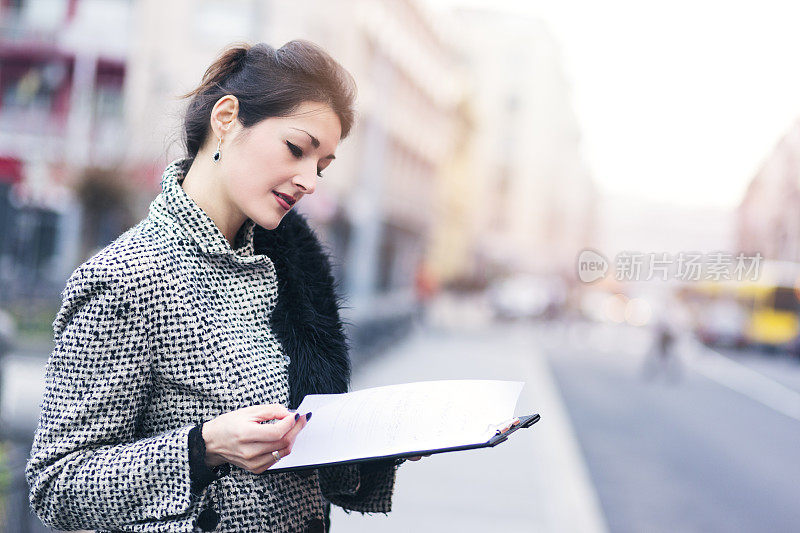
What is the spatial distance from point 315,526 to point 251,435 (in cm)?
44

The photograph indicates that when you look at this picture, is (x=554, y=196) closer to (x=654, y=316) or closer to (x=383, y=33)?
(x=383, y=33)

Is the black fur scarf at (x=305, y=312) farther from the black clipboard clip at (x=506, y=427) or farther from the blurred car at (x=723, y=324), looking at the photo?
the blurred car at (x=723, y=324)

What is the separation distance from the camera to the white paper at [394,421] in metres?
1.54

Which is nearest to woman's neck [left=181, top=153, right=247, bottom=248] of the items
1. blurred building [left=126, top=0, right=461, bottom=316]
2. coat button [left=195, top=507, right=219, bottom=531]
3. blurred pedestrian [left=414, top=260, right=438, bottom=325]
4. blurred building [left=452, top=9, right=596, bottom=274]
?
coat button [left=195, top=507, right=219, bottom=531]

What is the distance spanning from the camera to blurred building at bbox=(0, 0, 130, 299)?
77.0 ft

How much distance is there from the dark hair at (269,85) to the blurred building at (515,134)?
56008 mm

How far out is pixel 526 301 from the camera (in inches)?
1271

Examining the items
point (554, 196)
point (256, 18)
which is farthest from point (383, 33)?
point (554, 196)

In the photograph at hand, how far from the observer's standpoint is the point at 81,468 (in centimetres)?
147

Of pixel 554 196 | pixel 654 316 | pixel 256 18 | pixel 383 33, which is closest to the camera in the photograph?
pixel 654 316

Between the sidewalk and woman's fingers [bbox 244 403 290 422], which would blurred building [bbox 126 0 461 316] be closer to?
the sidewalk

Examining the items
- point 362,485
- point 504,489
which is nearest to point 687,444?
point 504,489

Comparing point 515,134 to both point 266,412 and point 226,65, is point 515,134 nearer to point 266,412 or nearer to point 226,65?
point 226,65

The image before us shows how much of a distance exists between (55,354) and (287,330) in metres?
0.48
